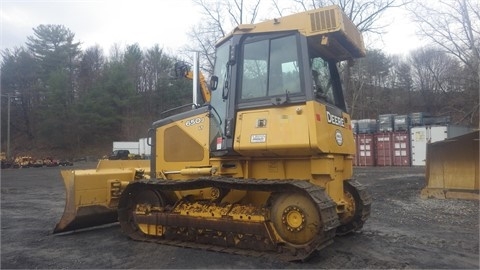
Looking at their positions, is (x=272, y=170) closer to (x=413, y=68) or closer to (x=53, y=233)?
(x=53, y=233)

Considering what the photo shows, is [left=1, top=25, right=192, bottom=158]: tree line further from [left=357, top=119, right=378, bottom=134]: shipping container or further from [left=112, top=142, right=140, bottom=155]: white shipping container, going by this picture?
[left=357, top=119, right=378, bottom=134]: shipping container

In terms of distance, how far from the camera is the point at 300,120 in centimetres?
563

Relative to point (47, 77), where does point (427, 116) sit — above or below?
below

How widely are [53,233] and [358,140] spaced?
2262 cm

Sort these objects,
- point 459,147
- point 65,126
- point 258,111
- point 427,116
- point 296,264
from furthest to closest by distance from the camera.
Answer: point 65,126
point 427,116
point 459,147
point 258,111
point 296,264

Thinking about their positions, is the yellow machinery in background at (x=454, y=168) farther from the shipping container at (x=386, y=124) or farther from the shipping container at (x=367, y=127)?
the shipping container at (x=367, y=127)

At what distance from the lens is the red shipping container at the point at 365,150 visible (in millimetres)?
27125

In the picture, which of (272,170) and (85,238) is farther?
(85,238)

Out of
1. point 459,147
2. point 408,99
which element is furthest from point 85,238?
point 408,99

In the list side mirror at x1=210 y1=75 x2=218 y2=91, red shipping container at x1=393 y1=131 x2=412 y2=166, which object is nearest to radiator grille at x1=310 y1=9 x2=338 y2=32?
side mirror at x1=210 y1=75 x2=218 y2=91

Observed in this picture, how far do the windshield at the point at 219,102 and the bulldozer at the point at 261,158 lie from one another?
2 centimetres

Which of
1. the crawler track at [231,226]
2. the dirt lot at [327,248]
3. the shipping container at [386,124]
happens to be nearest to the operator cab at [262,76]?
the crawler track at [231,226]

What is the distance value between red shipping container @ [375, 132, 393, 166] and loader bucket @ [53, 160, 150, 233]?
20962 mm

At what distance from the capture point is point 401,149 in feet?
84.3
